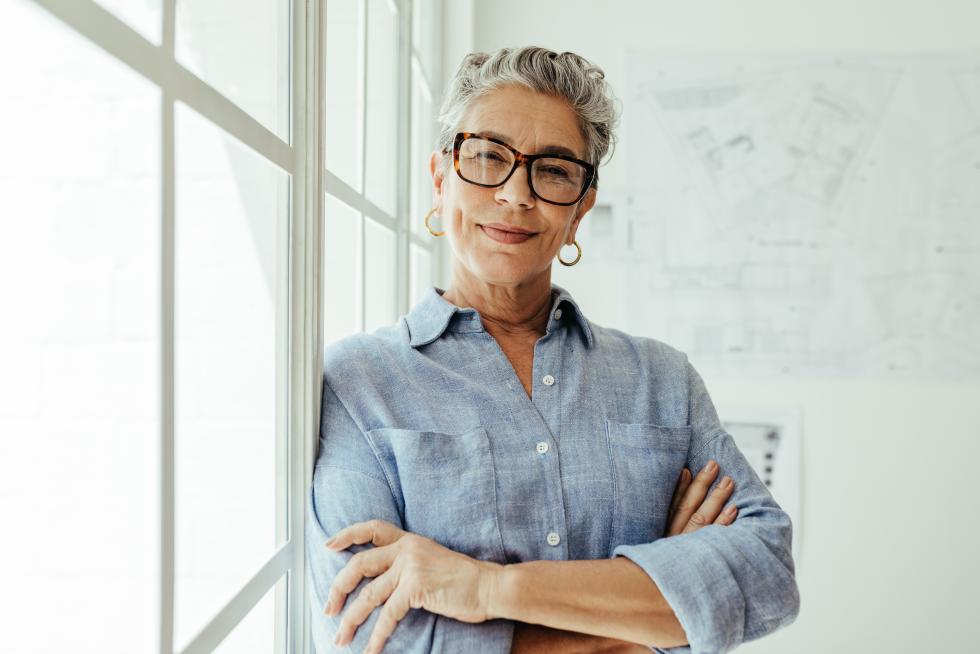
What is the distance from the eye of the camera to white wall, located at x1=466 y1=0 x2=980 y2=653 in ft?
9.03

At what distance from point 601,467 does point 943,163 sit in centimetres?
228

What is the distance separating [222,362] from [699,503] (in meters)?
0.69

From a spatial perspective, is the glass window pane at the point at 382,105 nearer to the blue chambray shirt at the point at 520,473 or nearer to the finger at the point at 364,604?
the blue chambray shirt at the point at 520,473

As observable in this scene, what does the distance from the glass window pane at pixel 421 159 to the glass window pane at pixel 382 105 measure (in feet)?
1.19

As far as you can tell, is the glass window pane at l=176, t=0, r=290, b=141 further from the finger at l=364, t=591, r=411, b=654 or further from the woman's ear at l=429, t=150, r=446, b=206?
the finger at l=364, t=591, r=411, b=654

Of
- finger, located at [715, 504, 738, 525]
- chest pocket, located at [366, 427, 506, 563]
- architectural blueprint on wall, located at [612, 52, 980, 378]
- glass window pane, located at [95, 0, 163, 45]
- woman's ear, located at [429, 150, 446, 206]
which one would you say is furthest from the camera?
architectural blueprint on wall, located at [612, 52, 980, 378]

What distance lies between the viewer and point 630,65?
2783 mm

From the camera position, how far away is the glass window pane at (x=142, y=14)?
514mm

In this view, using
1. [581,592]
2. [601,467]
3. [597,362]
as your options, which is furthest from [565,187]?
[581,592]

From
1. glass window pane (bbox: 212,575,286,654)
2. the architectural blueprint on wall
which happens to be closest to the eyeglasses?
glass window pane (bbox: 212,575,286,654)

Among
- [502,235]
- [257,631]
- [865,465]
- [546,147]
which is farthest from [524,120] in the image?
[865,465]

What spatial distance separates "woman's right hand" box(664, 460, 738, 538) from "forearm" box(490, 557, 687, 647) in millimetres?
176

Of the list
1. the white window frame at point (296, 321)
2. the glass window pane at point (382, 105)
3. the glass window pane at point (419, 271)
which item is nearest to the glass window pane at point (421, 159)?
the glass window pane at point (419, 271)

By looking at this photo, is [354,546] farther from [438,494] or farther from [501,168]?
[501,168]
